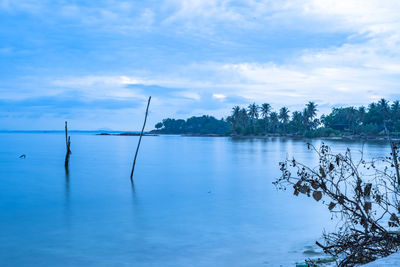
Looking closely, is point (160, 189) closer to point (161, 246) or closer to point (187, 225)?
point (187, 225)

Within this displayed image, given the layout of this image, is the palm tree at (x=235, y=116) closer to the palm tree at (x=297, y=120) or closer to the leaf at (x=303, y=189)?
the palm tree at (x=297, y=120)

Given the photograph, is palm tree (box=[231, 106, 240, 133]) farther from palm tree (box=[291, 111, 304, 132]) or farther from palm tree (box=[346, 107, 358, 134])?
palm tree (box=[346, 107, 358, 134])

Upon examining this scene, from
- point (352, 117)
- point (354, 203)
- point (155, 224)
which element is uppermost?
point (352, 117)

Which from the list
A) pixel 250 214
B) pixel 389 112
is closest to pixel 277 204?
pixel 250 214

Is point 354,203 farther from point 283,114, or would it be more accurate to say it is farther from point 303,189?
point 283,114

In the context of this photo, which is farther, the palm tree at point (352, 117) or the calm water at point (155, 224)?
the palm tree at point (352, 117)

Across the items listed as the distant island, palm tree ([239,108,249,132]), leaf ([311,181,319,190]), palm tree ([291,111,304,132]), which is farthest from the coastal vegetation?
palm tree ([239,108,249,132])

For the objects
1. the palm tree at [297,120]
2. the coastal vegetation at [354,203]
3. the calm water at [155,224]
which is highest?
the palm tree at [297,120]

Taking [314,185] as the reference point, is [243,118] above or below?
above

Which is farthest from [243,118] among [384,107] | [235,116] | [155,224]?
[155,224]

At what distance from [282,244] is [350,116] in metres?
118

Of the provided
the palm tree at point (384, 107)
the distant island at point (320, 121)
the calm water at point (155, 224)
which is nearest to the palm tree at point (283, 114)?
the distant island at point (320, 121)

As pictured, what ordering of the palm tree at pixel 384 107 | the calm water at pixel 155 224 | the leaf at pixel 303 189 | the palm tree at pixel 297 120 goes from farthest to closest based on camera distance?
the palm tree at pixel 297 120 < the palm tree at pixel 384 107 < the calm water at pixel 155 224 < the leaf at pixel 303 189

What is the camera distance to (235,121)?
162m
